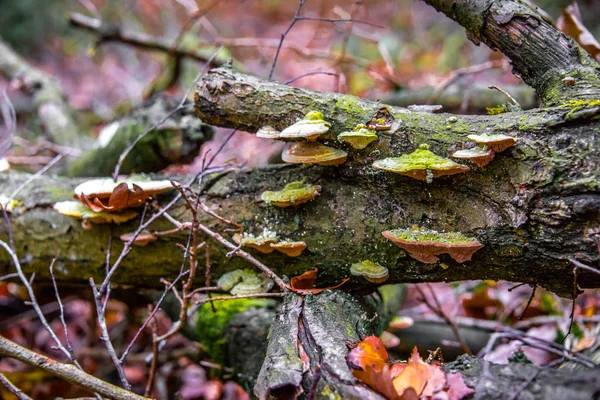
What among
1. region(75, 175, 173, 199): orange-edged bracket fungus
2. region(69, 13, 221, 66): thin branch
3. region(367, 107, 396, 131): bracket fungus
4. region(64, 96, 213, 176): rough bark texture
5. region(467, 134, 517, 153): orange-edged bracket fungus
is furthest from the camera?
region(69, 13, 221, 66): thin branch

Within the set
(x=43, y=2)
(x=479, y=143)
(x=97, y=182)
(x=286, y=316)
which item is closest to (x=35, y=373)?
(x=97, y=182)

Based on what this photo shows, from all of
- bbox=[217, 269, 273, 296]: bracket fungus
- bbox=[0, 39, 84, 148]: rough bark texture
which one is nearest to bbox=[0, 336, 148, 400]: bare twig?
bbox=[217, 269, 273, 296]: bracket fungus

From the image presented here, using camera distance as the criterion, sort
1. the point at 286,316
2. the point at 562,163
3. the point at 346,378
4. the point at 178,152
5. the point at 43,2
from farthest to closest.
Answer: the point at 43,2
the point at 178,152
the point at 286,316
the point at 562,163
the point at 346,378

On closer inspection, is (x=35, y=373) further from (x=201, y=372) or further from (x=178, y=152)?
(x=178, y=152)

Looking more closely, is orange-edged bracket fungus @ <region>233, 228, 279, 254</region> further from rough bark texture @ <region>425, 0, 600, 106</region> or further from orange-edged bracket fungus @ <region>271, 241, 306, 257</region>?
rough bark texture @ <region>425, 0, 600, 106</region>

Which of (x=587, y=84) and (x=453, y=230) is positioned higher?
(x=587, y=84)

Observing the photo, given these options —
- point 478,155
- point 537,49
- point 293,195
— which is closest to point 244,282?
point 293,195

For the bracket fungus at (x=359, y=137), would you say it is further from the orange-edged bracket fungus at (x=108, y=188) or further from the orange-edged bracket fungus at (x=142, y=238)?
the orange-edged bracket fungus at (x=142, y=238)

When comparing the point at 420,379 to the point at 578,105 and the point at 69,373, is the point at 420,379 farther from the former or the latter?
the point at 69,373
